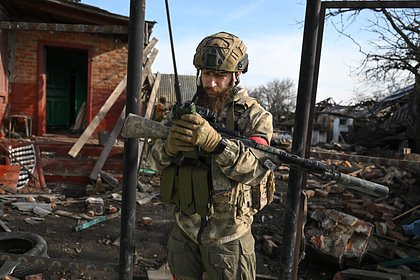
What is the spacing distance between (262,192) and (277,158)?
0.90ft

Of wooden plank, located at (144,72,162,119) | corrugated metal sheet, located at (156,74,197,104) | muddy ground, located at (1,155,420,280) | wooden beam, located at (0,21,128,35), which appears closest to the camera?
wooden beam, located at (0,21,128,35)

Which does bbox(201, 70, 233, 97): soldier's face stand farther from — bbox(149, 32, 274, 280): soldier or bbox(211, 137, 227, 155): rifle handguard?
bbox(211, 137, 227, 155): rifle handguard

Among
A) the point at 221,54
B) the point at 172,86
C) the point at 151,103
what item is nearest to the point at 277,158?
the point at 221,54

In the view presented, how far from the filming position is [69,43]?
795 cm

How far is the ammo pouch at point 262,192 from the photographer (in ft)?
5.78

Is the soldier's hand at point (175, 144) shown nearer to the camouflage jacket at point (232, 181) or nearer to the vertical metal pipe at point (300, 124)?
the camouflage jacket at point (232, 181)

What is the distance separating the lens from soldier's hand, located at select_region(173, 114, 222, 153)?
142cm

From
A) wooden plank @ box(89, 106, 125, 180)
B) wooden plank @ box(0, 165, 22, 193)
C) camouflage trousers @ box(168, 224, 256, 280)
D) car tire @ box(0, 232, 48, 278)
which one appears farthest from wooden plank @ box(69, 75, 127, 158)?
camouflage trousers @ box(168, 224, 256, 280)

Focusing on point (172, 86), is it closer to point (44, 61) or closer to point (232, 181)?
point (44, 61)

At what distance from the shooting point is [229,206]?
1691 mm

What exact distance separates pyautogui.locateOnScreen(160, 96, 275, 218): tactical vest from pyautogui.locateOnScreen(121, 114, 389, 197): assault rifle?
0.11 metres

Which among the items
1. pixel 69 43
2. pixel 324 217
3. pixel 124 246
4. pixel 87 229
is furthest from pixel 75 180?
pixel 124 246

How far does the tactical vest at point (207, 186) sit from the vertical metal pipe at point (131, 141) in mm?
188

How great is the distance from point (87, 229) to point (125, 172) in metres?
2.97
